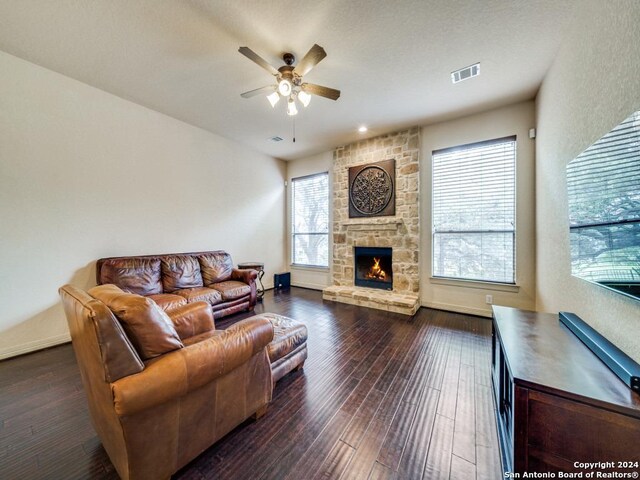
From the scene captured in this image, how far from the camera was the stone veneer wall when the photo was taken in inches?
162

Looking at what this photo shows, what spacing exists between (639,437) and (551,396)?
0.23 metres

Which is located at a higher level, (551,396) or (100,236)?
(100,236)

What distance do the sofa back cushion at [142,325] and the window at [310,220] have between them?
4240mm

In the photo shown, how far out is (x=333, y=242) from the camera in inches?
203

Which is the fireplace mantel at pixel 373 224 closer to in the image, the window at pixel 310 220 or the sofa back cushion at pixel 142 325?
the window at pixel 310 220

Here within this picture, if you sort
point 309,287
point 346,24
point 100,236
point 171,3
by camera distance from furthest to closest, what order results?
1. point 309,287
2. point 100,236
3. point 346,24
4. point 171,3

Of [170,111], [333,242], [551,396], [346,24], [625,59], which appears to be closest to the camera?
[551,396]

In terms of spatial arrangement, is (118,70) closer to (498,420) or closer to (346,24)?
(346,24)

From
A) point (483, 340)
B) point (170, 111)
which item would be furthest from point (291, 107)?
point (483, 340)

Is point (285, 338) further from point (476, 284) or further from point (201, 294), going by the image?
point (476, 284)

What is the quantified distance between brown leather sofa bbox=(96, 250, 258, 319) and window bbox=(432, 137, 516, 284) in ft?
11.0

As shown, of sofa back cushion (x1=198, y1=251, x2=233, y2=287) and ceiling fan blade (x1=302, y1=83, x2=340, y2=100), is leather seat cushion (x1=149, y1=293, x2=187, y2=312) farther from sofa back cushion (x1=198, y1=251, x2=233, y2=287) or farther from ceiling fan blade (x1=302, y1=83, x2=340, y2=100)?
ceiling fan blade (x1=302, y1=83, x2=340, y2=100)

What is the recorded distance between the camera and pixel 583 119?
1732mm

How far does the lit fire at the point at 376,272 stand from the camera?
4.58 m
